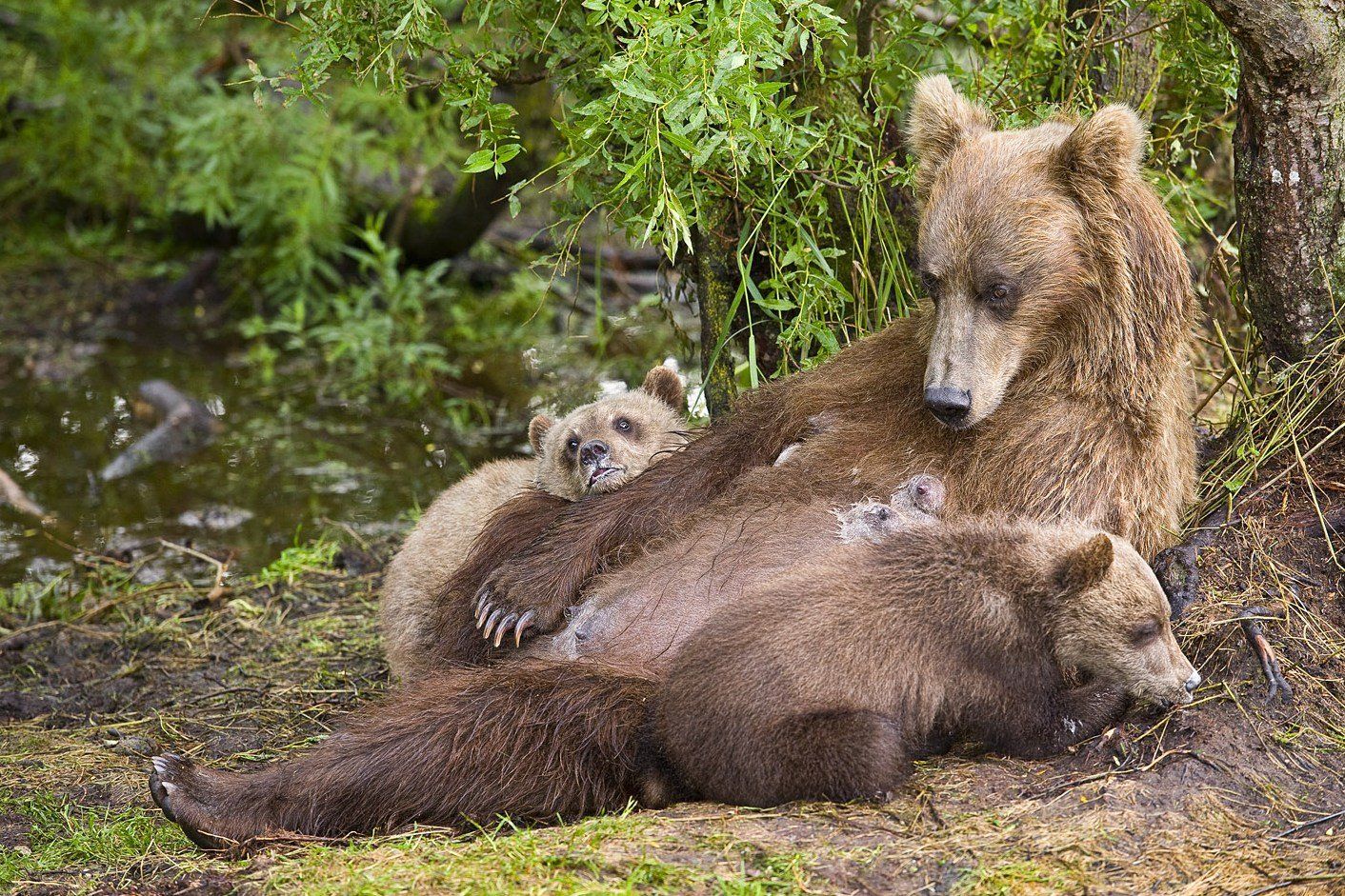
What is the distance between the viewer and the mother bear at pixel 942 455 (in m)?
4.90

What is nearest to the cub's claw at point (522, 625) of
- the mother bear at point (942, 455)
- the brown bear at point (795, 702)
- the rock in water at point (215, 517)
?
the mother bear at point (942, 455)

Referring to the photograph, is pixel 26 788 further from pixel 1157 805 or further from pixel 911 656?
pixel 1157 805

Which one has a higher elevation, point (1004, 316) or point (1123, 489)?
point (1004, 316)

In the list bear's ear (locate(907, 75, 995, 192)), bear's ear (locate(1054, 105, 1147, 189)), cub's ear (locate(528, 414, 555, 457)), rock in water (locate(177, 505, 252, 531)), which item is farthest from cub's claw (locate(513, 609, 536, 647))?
rock in water (locate(177, 505, 252, 531))

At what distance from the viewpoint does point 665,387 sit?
22.9ft

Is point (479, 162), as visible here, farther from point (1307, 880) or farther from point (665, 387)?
point (1307, 880)

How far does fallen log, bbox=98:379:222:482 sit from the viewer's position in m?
10.2

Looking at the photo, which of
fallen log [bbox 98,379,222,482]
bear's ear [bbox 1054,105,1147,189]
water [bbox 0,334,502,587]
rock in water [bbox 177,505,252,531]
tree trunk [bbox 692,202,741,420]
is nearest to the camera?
bear's ear [bbox 1054,105,1147,189]

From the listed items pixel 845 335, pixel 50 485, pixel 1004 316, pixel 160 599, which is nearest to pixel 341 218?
pixel 50 485

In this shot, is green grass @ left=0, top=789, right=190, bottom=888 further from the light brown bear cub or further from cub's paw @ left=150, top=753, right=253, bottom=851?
the light brown bear cub

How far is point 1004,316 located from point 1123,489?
0.77m

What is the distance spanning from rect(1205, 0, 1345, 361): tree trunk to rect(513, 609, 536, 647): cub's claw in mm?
3221

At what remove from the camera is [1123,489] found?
16.7 feet

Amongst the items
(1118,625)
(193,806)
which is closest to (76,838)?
(193,806)
